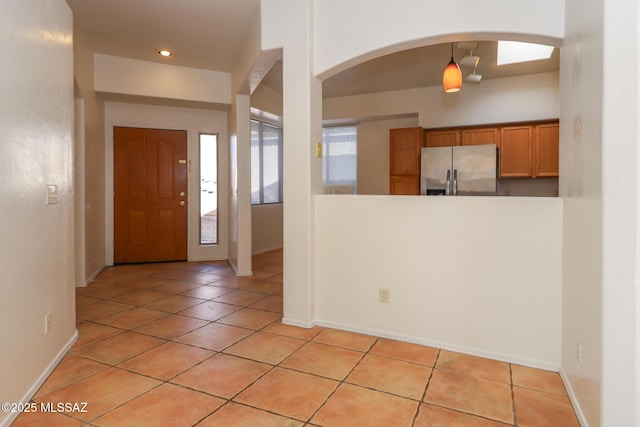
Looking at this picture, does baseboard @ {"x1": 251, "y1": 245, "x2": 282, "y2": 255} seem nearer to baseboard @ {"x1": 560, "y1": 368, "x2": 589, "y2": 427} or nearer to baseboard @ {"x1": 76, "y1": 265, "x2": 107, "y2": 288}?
baseboard @ {"x1": 76, "y1": 265, "x2": 107, "y2": 288}

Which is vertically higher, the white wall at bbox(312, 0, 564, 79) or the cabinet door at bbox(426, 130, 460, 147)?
the white wall at bbox(312, 0, 564, 79)

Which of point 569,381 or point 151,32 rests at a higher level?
point 151,32

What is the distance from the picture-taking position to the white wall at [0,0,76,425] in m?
1.73

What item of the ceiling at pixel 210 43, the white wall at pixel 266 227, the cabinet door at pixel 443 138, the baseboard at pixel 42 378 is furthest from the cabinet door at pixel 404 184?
the baseboard at pixel 42 378

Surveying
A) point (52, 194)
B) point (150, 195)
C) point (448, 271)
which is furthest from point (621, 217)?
point (150, 195)

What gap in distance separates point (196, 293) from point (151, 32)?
2980 millimetres

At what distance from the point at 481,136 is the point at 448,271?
12.8 feet

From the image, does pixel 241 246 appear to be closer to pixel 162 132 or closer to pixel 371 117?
pixel 162 132

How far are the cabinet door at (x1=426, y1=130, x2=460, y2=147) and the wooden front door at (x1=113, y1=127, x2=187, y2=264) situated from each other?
157 inches

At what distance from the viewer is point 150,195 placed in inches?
225

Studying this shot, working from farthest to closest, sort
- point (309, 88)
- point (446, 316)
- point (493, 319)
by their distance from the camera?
point (309, 88) < point (446, 316) < point (493, 319)

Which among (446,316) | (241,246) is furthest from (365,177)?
(446,316)

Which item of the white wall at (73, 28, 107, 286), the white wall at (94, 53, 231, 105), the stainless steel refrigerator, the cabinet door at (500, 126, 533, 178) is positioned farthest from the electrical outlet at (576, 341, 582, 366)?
the white wall at (94, 53, 231, 105)

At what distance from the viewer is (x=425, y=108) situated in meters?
6.04
